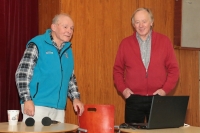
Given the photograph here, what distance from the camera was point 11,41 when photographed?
143 inches

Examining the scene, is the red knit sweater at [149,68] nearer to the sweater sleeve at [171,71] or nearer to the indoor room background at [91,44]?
the sweater sleeve at [171,71]

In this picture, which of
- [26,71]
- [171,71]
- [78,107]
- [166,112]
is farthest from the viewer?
[171,71]

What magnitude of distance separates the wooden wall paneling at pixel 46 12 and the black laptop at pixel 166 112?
1.80 metres

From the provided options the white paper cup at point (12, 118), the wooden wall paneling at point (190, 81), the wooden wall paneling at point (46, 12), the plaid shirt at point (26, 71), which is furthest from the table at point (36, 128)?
the wooden wall paneling at point (190, 81)

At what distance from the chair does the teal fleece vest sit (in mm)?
364

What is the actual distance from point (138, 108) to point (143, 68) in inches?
14.4

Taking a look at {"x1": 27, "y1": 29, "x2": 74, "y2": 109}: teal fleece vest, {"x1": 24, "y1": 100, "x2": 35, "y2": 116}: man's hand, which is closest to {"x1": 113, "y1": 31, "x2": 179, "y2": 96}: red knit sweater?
{"x1": 27, "y1": 29, "x2": 74, "y2": 109}: teal fleece vest

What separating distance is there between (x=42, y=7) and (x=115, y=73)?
110cm

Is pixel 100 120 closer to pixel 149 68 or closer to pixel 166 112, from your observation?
pixel 166 112

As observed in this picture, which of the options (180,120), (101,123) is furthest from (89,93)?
(180,120)

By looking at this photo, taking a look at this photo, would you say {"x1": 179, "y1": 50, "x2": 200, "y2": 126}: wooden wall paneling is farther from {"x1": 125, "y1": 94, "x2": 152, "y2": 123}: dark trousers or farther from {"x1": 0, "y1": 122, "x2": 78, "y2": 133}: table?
{"x1": 0, "y1": 122, "x2": 78, "y2": 133}: table

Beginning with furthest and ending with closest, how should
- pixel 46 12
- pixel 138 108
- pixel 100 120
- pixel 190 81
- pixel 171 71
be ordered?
pixel 190 81 → pixel 46 12 → pixel 171 71 → pixel 138 108 → pixel 100 120

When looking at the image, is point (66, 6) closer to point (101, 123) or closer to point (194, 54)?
point (101, 123)

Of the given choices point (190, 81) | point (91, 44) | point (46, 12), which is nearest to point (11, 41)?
point (46, 12)
